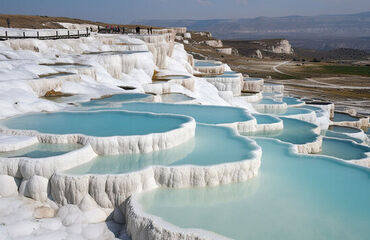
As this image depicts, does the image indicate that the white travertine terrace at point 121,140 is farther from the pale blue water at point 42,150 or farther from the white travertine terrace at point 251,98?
the white travertine terrace at point 251,98

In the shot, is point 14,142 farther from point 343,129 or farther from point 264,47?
point 264,47

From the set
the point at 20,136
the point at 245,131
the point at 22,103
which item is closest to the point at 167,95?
the point at 245,131

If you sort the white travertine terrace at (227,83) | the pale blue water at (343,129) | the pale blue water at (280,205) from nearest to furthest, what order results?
the pale blue water at (280,205) < the pale blue water at (343,129) < the white travertine terrace at (227,83)

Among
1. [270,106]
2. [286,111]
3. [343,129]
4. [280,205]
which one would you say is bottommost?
[343,129]

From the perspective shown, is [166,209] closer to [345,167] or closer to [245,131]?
[345,167]

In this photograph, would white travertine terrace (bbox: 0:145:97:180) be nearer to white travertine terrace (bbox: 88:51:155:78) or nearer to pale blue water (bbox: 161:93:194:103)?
pale blue water (bbox: 161:93:194:103)

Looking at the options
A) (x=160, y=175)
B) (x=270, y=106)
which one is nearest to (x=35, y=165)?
(x=160, y=175)

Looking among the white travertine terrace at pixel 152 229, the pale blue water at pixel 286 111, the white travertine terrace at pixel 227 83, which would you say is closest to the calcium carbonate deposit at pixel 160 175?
the white travertine terrace at pixel 152 229
